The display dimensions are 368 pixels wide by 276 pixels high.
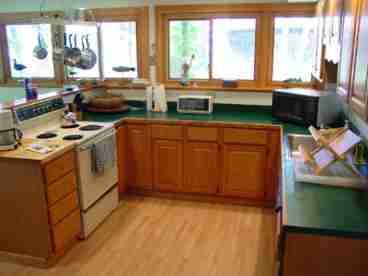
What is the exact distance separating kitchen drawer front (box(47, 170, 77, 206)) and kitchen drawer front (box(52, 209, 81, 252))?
20cm

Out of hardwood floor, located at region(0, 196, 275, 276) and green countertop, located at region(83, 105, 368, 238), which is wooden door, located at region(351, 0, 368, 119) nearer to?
green countertop, located at region(83, 105, 368, 238)

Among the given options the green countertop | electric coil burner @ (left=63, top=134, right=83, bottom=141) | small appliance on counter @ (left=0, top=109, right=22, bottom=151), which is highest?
small appliance on counter @ (left=0, top=109, right=22, bottom=151)

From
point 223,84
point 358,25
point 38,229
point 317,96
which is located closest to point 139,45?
point 223,84

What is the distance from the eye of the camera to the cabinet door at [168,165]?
385 cm

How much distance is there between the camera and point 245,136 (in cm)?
363

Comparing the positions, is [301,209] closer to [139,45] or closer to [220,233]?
[220,233]

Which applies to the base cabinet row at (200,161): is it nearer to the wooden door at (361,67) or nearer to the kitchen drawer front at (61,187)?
the kitchen drawer front at (61,187)

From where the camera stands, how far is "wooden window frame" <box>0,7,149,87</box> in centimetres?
430

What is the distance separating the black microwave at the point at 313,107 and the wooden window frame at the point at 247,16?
0.65 metres

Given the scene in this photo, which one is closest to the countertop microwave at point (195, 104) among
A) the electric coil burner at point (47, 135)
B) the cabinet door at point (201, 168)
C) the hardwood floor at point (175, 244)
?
the cabinet door at point (201, 168)

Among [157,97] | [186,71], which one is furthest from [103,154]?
[186,71]

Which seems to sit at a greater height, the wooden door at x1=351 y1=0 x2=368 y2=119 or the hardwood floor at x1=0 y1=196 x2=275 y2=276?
the wooden door at x1=351 y1=0 x2=368 y2=119

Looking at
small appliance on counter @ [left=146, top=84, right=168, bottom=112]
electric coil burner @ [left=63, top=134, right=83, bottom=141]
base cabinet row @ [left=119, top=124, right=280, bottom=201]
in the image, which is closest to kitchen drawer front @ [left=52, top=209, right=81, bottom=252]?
electric coil burner @ [left=63, top=134, right=83, bottom=141]

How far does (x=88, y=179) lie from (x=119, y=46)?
6.58 ft
